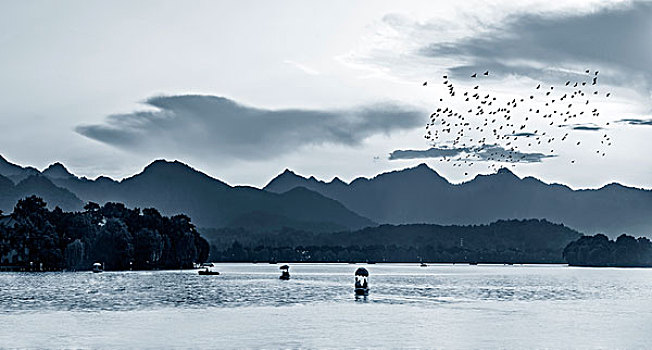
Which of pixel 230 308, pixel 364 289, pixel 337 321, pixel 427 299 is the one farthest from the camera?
pixel 364 289

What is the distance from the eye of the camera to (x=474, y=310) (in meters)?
91.8

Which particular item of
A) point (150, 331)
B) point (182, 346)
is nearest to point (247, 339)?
point (182, 346)

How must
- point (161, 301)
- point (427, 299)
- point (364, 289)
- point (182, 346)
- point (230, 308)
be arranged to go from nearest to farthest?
point (182, 346) → point (230, 308) → point (161, 301) → point (427, 299) → point (364, 289)

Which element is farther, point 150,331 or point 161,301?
point 161,301

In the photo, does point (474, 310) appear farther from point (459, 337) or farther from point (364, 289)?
point (364, 289)

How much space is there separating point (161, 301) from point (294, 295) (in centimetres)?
2269

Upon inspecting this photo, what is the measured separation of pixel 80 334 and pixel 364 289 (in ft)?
219

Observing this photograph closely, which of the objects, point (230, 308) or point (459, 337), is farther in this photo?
point (230, 308)

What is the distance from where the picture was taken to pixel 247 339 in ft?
202

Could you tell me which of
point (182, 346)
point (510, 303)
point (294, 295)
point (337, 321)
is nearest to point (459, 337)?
point (337, 321)

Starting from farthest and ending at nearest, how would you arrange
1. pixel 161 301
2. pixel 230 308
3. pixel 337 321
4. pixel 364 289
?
1. pixel 364 289
2. pixel 161 301
3. pixel 230 308
4. pixel 337 321

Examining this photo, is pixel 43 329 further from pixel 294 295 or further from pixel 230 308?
pixel 294 295

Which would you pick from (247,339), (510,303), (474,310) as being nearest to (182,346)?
(247,339)

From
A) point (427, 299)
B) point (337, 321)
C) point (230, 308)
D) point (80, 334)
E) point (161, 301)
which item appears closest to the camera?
point (80, 334)
